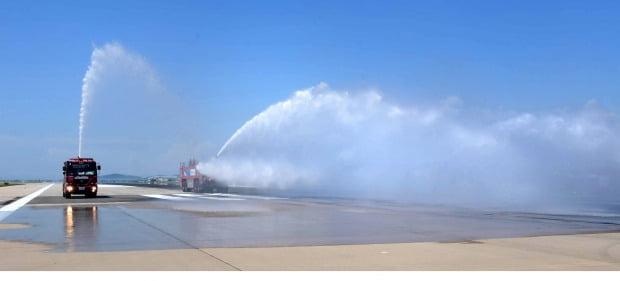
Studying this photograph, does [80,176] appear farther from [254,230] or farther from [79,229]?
[254,230]

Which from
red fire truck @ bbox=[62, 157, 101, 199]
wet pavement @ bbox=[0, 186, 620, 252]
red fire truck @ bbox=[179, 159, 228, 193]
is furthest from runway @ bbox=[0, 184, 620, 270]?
red fire truck @ bbox=[179, 159, 228, 193]

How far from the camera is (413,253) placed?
39.5 feet

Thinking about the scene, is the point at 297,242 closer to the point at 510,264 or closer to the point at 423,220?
the point at 510,264

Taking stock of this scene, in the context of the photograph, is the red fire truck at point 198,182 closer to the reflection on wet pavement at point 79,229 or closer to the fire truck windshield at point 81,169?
the fire truck windshield at point 81,169

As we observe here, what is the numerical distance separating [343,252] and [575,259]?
13.9 ft

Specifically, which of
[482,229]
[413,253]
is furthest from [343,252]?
[482,229]

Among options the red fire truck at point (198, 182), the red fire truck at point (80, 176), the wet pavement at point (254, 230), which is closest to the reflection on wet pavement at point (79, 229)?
the wet pavement at point (254, 230)

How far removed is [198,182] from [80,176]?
15702 millimetres

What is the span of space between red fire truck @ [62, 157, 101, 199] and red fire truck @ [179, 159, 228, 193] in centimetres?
1417

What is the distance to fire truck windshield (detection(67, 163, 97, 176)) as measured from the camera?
40.9 meters

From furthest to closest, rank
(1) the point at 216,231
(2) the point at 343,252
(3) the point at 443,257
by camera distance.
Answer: (1) the point at 216,231 < (2) the point at 343,252 < (3) the point at 443,257

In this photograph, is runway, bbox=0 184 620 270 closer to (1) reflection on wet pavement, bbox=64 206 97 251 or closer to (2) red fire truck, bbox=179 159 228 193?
(1) reflection on wet pavement, bbox=64 206 97 251

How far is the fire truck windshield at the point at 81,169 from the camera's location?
40875 millimetres

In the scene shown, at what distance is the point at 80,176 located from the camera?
4084cm
